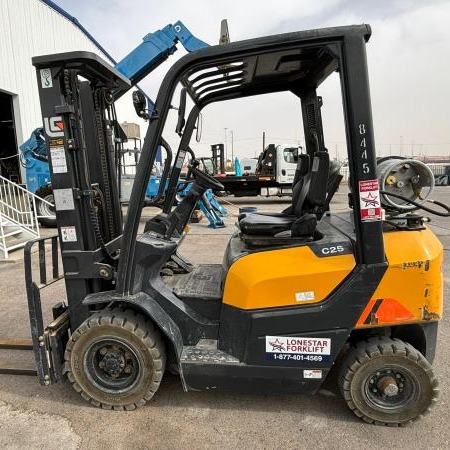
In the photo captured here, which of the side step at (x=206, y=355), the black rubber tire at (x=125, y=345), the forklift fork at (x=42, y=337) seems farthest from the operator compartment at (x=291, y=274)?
the forklift fork at (x=42, y=337)

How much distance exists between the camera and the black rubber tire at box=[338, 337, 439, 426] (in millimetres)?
2480

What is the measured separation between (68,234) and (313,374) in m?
2.07

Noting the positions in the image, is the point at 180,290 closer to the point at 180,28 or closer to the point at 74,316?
the point at 74,316

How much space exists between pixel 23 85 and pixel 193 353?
1474cm

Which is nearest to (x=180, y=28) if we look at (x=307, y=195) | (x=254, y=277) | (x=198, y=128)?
(x=198, y=128)

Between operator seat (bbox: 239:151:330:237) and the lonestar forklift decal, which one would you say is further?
operator seat (bbox: 239:151:330:237)

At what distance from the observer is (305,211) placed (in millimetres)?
2969

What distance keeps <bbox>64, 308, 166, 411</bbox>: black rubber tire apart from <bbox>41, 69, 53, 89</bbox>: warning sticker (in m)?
1.70

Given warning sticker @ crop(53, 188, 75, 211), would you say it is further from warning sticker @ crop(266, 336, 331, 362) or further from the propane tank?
the propane tank

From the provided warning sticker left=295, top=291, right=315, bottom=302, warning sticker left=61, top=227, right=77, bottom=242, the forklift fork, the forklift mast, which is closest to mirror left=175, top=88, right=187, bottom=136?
the forklift mast

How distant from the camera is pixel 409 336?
2738 millimetres

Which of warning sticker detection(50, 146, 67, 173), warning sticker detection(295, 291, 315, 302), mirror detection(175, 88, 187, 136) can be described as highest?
mirror detection(175, 88, 187, 136)

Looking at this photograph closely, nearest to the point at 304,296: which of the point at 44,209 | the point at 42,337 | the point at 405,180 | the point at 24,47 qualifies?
the point at 405,180

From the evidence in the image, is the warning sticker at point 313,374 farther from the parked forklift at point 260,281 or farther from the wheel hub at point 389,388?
the wheel hub at point 389,388
